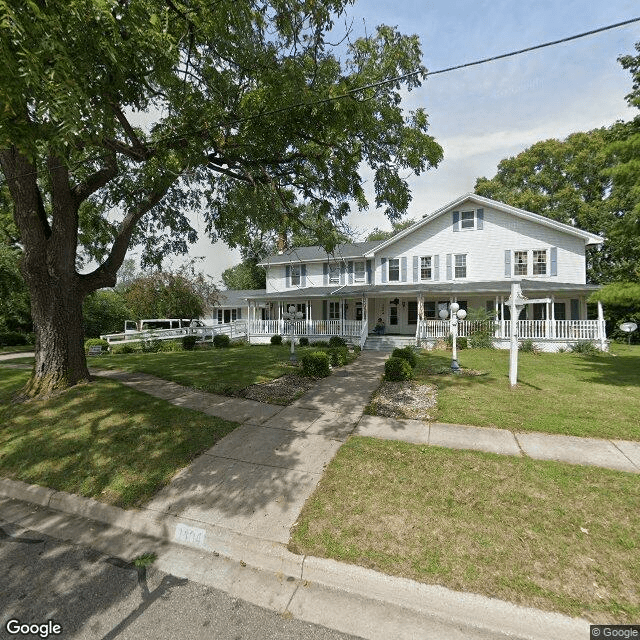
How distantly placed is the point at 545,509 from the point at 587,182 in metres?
37.1

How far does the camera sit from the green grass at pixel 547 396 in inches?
236

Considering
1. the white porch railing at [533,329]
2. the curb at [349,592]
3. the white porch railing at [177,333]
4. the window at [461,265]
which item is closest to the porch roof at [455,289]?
the window at [461,265]

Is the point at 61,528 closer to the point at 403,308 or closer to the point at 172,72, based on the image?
the point at 172,72

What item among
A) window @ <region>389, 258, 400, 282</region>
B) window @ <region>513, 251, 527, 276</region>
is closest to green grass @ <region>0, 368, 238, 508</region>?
window @ <region>389, 258, 400, 282</region>

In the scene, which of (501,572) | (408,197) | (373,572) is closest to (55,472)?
(373,572)

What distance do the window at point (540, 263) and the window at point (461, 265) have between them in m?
3.66

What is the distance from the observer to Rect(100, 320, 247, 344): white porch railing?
20547mm

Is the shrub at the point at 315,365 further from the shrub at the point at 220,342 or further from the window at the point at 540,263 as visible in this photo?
the window at the point at 540,263

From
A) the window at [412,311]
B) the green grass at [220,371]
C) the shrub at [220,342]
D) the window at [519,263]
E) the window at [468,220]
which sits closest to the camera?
the green grass at [220,371]

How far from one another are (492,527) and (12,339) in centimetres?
2988

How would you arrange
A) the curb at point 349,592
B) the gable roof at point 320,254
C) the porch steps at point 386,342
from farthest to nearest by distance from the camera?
the gable roof at point 320,254 < the porch steps at point 386,342 < the curb at point 349,592

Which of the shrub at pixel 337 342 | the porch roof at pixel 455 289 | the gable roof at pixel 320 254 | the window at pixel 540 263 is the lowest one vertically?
the shrub at pixel 337 342

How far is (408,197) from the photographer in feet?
27.6

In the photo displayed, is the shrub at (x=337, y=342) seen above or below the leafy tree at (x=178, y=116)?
below
